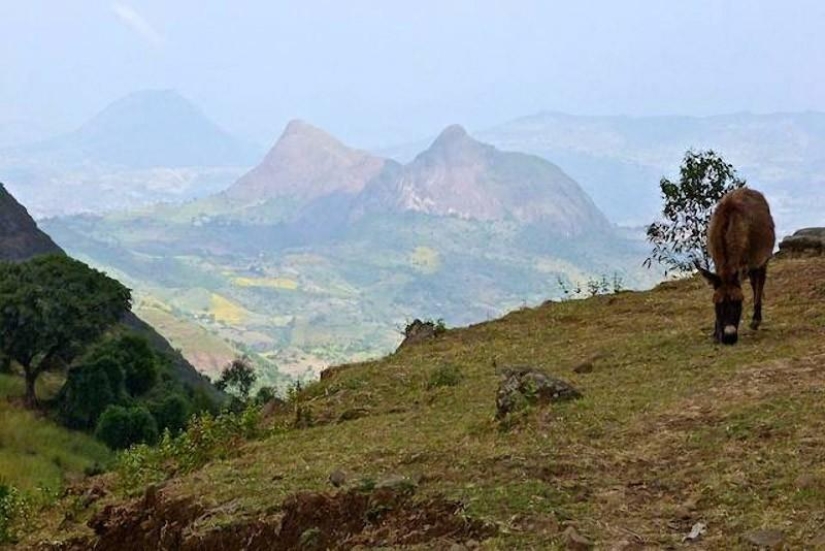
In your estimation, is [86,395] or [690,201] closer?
[690,201]

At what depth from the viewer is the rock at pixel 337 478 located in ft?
31.2

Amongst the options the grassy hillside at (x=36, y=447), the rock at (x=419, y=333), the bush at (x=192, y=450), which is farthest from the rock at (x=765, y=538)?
the grassy hillside at (x=36, y=447)

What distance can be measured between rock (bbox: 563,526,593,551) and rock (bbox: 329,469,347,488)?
3.11m

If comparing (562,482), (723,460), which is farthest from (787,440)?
(562,482)

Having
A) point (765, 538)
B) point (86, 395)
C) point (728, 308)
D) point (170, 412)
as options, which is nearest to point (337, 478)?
point (765, 538)

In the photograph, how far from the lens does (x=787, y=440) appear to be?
8773mm

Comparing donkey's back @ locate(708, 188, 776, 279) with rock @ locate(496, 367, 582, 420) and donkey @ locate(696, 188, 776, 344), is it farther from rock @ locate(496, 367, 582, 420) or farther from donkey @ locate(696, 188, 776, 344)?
rock @ locate(496, 367, 582, 420)

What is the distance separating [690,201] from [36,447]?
34477 millimetres

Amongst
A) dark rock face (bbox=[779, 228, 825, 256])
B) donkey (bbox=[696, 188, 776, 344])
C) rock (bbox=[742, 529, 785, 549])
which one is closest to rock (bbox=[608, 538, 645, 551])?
rock (bbox=[742, 529, 785, 549])

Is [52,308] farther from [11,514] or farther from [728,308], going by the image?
[728,308]

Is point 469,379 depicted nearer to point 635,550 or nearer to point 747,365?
point 747,365

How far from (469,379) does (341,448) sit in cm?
461

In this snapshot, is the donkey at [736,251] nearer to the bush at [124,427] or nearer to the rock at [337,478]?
the rock at [337,478]

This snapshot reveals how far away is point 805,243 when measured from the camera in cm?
2642
